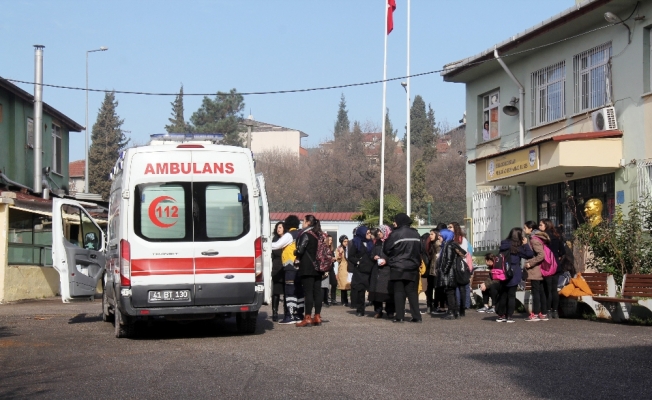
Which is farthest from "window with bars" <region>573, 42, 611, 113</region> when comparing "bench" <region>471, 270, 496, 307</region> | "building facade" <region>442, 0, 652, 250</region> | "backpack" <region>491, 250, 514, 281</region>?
"backpack" <region>491, 250, 514, 281</region>

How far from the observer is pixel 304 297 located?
1457 cm

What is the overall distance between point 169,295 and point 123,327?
1.04 meters

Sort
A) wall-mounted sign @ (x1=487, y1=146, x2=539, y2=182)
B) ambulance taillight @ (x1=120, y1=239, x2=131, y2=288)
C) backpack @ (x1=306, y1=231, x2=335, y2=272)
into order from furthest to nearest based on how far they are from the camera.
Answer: wall-mounted sign @ (x1=487, y1=146, x2=539, y2=182) < backpack @ (x1=306, y1=231, x2=335, y2=272) < ambulance taillight @ (x1=120, y1=239, x2=131, y2=288)

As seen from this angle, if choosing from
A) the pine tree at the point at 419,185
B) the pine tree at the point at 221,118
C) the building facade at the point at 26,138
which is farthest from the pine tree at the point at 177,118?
the building facade at the point at 26,138

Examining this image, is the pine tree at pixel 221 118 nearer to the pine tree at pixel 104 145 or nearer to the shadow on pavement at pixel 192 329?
the pine tree at pixel 104 145

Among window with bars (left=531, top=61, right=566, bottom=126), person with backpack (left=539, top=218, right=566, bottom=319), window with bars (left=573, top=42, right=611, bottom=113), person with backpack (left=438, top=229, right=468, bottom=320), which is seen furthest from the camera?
window with bars (left=531, top=61, right=566, bottom=126)

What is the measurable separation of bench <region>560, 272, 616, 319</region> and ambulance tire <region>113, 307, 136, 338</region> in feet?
23.8

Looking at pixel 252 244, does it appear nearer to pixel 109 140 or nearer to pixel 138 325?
pixel 138 325

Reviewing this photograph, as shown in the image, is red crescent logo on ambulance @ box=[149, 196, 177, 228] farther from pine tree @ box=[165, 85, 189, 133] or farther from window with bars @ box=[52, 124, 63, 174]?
pine tree @ box=[165, 85, 189, 133]

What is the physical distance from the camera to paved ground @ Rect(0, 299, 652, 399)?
7.77 metres

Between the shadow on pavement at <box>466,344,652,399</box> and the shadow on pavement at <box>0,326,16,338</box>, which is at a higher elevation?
the shadow on pavement at <box>466,344,652,399</box>

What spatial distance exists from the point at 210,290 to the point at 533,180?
13.2 m

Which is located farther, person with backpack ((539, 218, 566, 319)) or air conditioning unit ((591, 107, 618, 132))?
air conditioning unit ((591, 107, 618, 132))

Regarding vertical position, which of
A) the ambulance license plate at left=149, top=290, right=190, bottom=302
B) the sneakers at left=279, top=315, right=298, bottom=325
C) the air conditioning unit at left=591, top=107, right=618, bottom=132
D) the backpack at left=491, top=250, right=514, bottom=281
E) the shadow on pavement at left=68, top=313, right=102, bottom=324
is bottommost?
the shadow on pavement at left=68, top=313, right=102, bottom=324
